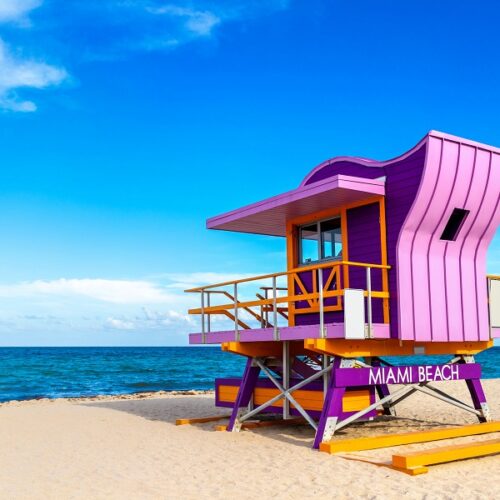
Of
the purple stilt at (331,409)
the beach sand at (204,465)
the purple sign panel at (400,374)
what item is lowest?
the beach sand at (204,465)

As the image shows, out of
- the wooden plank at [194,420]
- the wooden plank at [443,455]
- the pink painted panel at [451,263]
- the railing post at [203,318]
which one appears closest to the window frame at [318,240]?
the pink painted panel at [451,263]

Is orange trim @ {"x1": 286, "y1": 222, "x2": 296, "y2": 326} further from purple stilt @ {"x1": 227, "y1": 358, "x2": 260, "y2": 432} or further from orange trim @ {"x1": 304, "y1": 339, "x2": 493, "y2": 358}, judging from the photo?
orange trim @ {"x1": 304, "y1": 339, "x2": 493, "y2": 358}

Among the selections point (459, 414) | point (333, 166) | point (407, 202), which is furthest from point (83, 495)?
point (459, 414)

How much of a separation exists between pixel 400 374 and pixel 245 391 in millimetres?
3601

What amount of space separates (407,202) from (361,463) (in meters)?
4.73

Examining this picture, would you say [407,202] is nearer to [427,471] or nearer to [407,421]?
[427,471]

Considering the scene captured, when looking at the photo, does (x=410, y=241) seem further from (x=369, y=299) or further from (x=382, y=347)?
(x=382, y=347)

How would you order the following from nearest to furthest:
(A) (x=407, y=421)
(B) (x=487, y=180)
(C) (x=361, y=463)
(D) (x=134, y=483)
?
1. (D) (x=134, y=483)
2. (C) (x=361, y=463)
3. (B) (x=487, y=180)
4. (A) (x=407, y=421)

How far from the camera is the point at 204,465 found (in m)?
11.3

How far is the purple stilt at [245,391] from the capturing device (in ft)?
49.8

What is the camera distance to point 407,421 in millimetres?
16578

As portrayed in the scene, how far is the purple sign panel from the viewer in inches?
499

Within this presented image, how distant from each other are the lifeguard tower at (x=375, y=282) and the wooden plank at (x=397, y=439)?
0.50 meters

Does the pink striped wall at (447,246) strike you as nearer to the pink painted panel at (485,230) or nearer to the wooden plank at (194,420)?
the pink painted panel at (485,230)
